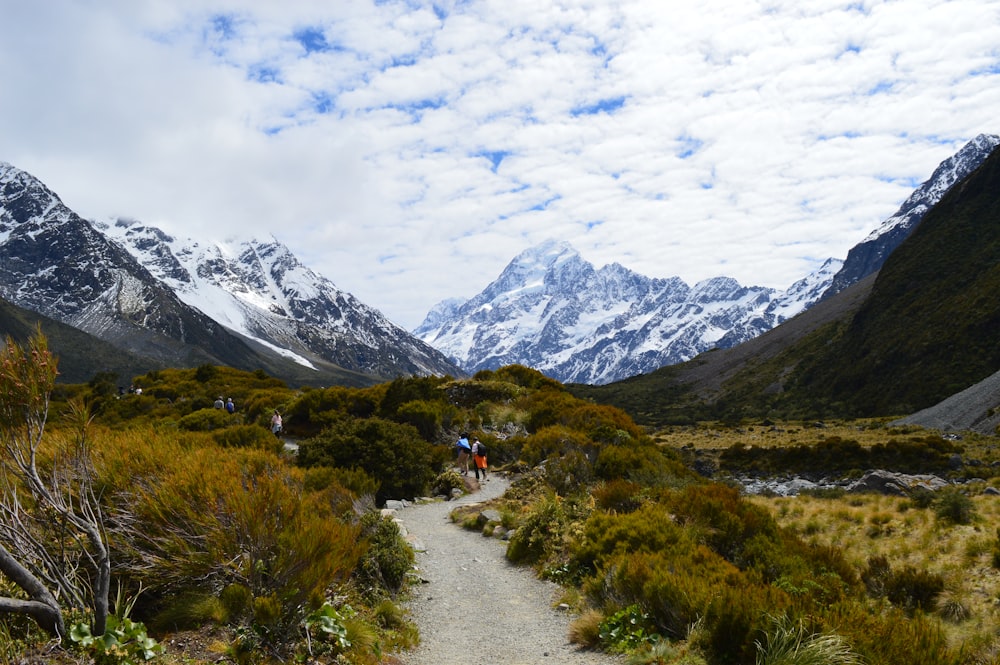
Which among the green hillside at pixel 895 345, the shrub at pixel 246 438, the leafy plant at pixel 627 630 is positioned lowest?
the leafy plant at pixel 627 630

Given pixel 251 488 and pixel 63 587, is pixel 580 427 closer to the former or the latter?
pixel 251 488

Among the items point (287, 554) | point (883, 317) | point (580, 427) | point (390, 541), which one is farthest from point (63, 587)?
point (883, 317)

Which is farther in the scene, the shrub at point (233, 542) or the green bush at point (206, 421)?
the green bush at point (206, 421)

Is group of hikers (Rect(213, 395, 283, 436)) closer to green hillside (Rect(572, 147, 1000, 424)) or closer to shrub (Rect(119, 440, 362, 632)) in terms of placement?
shrub (Rect(119, 440, 362, 632))

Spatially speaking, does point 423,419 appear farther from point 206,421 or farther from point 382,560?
point 382,560

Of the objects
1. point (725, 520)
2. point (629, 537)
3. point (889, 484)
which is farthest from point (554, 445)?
point (889, 484)

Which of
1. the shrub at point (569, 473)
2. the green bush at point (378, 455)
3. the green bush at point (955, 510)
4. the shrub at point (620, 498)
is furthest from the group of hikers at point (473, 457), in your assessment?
the green bush at point (955, 510)

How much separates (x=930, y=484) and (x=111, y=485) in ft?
88.6

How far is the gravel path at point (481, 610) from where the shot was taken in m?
7.29

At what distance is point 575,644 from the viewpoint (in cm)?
760

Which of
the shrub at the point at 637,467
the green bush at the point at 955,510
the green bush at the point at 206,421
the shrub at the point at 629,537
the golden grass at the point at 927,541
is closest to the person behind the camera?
the shrub at the point at 629,537

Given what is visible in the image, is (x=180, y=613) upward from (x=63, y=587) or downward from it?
downward

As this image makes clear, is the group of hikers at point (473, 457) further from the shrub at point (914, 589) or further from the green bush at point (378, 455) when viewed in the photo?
the shrub at point (914, 589)

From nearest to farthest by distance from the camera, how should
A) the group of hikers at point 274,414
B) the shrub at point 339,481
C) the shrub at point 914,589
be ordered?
the shrub at point 914,589, the shrub at point 339,481, the group of hikers at point 274,414
